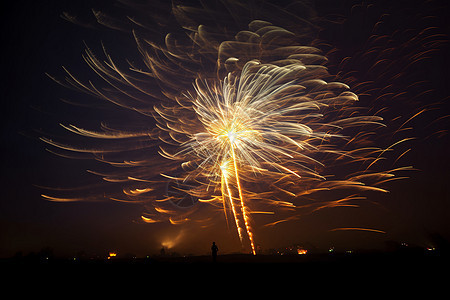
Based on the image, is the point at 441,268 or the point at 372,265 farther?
the point at 372,265

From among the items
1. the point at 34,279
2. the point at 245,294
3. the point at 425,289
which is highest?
the point at 34,279

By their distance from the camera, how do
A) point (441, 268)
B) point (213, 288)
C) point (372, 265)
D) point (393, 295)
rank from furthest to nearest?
point (372, 265), point (441, 268), point (213, 288), point (393, 295)

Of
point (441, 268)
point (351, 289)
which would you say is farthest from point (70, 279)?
point (441, 268)

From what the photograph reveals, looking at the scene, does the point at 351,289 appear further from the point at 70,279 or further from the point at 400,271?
the point at 70,279

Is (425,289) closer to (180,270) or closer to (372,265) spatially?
(372,265)

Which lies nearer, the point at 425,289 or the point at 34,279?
the point at 425,289

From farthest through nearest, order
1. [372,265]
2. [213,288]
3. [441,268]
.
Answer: [372,265]
[441,268]
[213,288]

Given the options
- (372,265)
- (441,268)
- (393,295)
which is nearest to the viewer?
(393,295)

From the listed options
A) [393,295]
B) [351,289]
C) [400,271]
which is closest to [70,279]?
[351,289]

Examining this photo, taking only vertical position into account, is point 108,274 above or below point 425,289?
above
